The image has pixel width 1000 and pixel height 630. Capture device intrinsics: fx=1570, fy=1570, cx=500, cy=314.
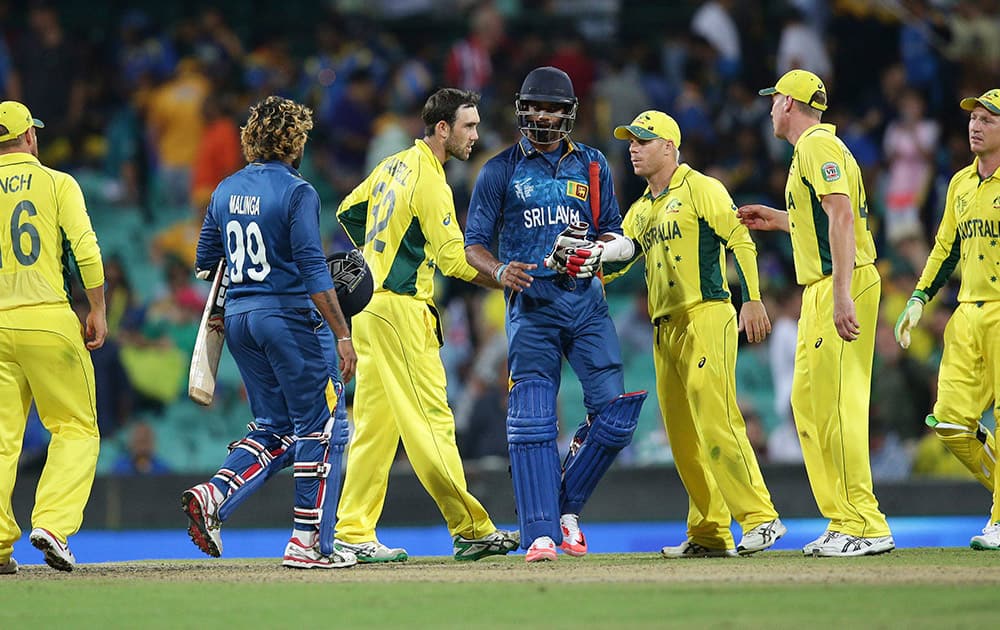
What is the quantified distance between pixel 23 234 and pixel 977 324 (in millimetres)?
5608

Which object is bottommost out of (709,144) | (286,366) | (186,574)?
(186,574)

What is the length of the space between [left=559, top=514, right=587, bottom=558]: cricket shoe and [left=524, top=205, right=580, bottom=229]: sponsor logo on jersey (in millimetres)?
1729

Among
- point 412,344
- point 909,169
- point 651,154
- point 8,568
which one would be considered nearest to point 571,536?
point 412,344

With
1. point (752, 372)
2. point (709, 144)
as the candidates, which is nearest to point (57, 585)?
point (752, 372)

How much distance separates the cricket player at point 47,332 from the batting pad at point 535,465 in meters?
2.37

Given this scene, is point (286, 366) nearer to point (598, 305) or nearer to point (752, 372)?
point (598, 305)

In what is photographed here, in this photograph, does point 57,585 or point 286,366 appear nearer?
point 57,585

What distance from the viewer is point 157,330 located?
18.1 metres

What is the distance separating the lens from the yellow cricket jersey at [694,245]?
30.4 feet

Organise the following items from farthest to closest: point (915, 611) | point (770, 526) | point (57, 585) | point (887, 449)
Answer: point (887, 449) → point (770, 526) → point (57, 585) → point (915, 611)

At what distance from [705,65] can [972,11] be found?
3207 mm

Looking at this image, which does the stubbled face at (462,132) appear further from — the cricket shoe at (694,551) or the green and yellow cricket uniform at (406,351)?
the cricket shoe at (694,551)

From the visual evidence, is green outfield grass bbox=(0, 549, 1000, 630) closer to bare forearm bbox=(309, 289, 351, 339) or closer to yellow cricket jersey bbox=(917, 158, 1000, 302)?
bare forearm bbox=(309, 289, 351, 339)

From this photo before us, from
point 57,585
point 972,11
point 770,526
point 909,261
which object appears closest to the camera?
point 57,585
